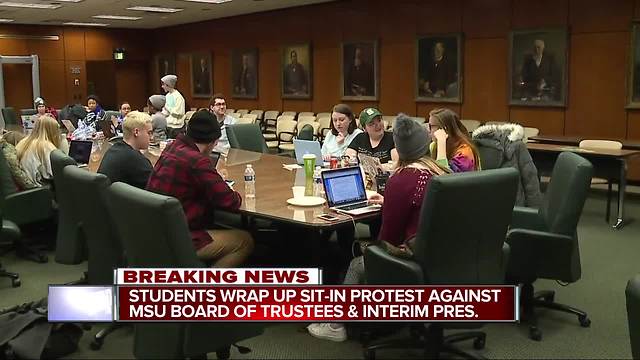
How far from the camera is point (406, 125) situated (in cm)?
305

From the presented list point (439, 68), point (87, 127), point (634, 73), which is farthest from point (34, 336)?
point (439, 68)

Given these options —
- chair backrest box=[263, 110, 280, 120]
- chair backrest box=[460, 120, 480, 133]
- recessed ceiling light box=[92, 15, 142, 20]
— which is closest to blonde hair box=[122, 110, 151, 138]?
chair backrest box=[460, 120, 480, 133]

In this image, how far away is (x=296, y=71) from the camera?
43.0 feet

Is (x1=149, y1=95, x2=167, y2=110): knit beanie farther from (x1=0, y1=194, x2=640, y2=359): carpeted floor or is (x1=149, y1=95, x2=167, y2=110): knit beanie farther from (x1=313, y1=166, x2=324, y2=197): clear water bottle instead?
(x1=313, y1=166, x2=324, y2=197): clear water bottle

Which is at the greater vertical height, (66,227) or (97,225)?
(97,225)

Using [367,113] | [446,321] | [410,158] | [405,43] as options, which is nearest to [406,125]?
[410,158]

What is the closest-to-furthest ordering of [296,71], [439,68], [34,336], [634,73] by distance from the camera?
[34,336], [634,73], [439,68], [296,71]

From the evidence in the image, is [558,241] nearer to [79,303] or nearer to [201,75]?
[79,303]

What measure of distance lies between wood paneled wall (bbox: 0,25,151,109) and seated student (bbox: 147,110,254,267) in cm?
1476

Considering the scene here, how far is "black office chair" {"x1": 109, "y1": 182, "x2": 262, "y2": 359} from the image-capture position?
2.34m

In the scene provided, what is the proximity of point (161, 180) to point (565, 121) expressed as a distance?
7.08 meters

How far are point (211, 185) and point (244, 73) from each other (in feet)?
37.4

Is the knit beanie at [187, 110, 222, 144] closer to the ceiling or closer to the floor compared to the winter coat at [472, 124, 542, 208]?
closer to the ceiling

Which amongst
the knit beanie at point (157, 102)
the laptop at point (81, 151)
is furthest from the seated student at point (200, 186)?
the knit beanie at point (157, 102)
